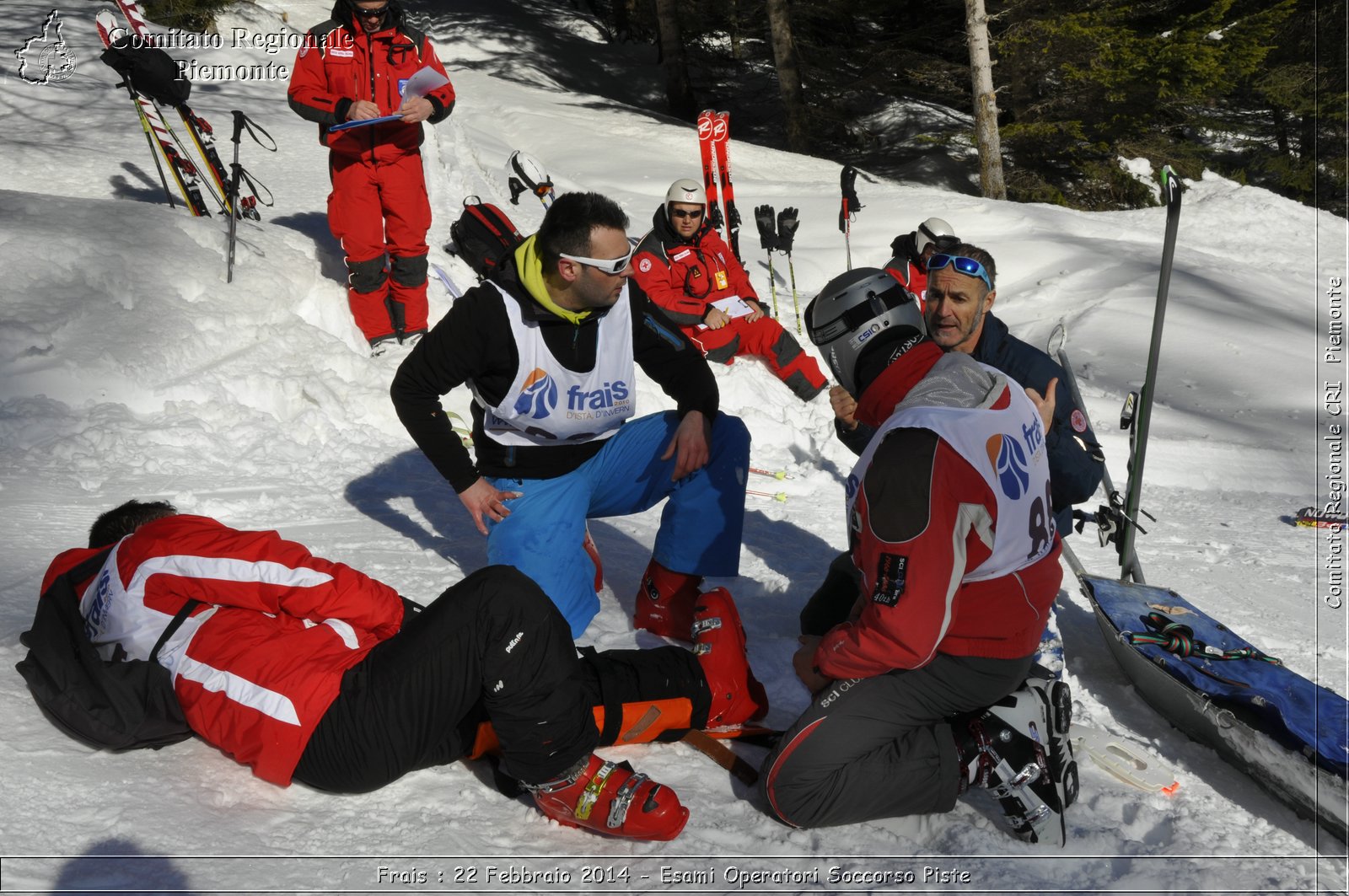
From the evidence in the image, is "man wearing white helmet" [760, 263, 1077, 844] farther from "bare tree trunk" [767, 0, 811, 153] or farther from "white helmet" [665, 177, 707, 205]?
"bare tree trunk" [767, 0, 811, 153]

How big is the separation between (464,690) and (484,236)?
5006 millimetres

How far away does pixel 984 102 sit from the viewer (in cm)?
1443

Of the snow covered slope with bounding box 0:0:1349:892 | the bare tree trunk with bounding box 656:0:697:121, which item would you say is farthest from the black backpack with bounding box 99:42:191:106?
the bare tree trunk with bounding box 656:0:697:121

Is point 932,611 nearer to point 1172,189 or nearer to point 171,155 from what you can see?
point 1172,189

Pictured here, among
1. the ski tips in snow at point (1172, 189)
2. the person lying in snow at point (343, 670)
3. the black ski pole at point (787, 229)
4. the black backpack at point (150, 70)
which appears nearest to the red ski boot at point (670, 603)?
the person lying in snow at point (343, 670)

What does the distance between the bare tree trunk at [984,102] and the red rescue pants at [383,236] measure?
9824mm

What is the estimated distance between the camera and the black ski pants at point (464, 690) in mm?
2547

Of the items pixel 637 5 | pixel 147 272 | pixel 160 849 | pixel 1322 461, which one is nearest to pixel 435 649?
pixel 160 849

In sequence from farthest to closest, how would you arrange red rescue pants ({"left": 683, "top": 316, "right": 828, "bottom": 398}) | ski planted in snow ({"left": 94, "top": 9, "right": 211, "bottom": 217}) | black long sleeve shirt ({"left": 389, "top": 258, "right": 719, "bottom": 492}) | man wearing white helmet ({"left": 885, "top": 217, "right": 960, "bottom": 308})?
red rescue pants ({"left": 683, "top": 316, "right": 828, "bottom": 398}), ski planted in snow ({"left": 94, "top": 9, "right": 211, "bottom": 217}), man wearing white helmet ({"left": 885, "top": 217, "right": 960, "bottom": 308}), black long sleeve shirt ({"left": 389, "top": 258, "right": 719, "bottom": 492})

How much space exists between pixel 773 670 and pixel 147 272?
4.27m

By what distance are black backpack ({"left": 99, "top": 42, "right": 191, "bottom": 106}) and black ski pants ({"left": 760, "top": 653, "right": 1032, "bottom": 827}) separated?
19.7 ft

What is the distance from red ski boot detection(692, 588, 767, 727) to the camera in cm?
315

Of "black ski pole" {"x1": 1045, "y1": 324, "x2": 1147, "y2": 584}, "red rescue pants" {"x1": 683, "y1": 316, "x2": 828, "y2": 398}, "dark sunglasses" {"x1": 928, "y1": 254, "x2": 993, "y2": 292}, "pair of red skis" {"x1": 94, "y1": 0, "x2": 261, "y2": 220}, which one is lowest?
"red rescue pants" {"x1": 683, "y1": 316, "x2": 828, "y2": 398}

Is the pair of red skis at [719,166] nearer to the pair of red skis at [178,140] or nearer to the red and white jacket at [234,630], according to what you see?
the pair of red skis at [178,140]
